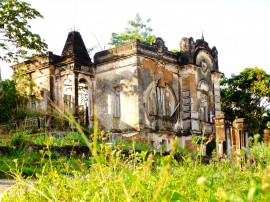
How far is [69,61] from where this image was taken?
66.6 ft

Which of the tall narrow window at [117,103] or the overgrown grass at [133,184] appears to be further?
the tall narrow window at [117,103]

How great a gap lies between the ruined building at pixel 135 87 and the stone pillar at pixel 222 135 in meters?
7.95

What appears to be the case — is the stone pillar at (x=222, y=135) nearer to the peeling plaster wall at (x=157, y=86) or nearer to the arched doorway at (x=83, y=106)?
the peeling plaster wall at (x=157, y=86)

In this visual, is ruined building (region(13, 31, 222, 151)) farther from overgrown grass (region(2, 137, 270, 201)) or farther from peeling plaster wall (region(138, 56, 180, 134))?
overgrown grass (region(2, 137, 270, 201))

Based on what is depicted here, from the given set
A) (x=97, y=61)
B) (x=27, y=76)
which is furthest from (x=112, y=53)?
(x=27, y=76)

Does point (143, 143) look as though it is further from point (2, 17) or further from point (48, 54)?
point (2, 17)

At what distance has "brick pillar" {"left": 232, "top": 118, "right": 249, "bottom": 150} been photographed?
1104 cm

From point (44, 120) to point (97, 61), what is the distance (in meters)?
4.33

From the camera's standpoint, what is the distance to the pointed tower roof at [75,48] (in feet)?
68.7

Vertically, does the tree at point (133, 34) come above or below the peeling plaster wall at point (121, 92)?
above

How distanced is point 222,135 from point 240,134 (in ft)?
1.51

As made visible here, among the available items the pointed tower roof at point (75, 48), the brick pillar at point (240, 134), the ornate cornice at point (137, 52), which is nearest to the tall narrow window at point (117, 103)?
the ornate cornice at point (137, 52)

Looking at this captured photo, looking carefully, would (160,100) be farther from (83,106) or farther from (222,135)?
(222,135)

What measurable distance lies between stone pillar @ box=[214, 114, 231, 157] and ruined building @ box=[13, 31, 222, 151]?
795 centimetres
